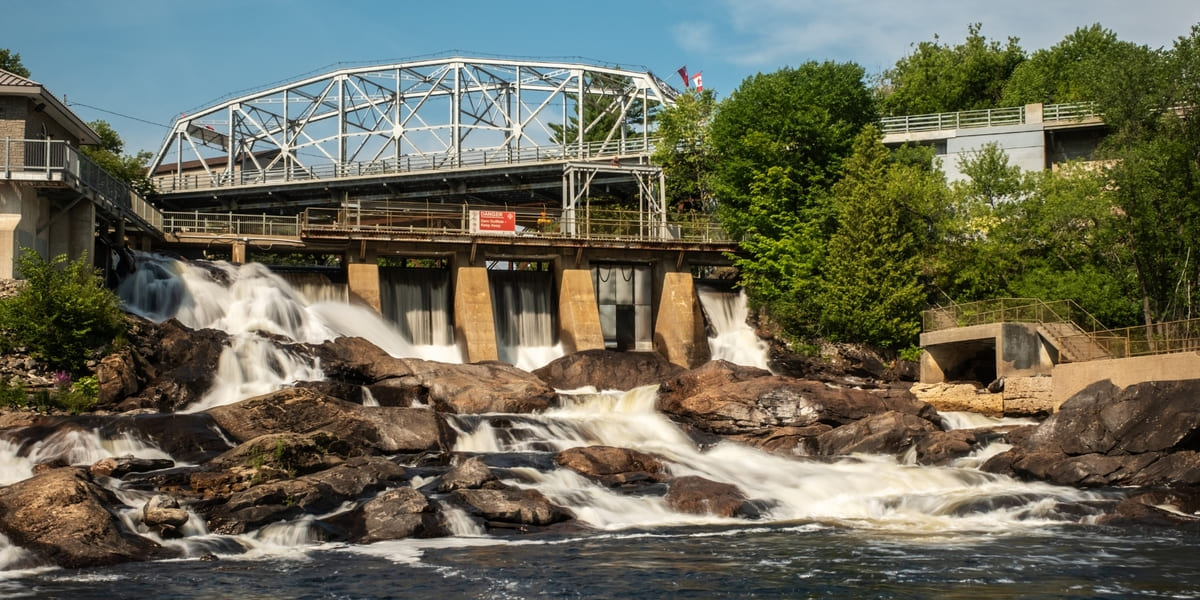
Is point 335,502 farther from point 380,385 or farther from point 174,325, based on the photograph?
point 174,325

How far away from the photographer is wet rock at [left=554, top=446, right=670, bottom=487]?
99.9 ft

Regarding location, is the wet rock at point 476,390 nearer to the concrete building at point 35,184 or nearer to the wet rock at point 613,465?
the wet rock at point 613,465

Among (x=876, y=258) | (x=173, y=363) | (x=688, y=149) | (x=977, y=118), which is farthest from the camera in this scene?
(x=977, y=118)

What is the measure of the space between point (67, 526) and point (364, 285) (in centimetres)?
3032

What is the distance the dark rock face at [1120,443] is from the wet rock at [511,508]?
13.8 metres

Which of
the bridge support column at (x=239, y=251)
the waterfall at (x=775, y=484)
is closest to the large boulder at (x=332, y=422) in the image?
the waterfall at (x=775, y=484)

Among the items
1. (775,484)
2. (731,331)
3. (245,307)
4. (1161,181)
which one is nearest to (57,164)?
(245,307)

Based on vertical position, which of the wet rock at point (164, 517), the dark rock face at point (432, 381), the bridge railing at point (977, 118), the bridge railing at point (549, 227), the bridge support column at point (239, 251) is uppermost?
the bridge railing at point (977, 118)

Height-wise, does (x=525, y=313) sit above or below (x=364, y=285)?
below

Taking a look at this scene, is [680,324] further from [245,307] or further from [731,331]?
[245,307]

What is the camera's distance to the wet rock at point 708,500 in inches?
1104

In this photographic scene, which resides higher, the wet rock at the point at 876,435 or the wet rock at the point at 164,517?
the wet rock at the point at 876,435

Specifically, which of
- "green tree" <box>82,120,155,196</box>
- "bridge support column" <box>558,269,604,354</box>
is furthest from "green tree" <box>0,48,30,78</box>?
"bridge support column" <box>558,269,604,354</box>

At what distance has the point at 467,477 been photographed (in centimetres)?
2778
